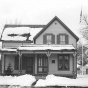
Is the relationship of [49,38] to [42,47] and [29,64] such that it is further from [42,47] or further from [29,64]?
[29,64]

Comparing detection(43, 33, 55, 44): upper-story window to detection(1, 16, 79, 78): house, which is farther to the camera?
detection(43, 33, 55, 44): upper-story window

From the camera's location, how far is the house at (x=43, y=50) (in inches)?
1041

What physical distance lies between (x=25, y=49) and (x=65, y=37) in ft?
20.4

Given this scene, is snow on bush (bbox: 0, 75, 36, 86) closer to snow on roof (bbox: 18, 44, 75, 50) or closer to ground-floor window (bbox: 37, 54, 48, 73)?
snow on roof (bbox: 18, 44, 75, 50)

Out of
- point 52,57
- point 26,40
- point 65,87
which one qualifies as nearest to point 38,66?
point 52,57

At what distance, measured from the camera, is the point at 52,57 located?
28375 millimetres

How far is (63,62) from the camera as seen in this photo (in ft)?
91.4

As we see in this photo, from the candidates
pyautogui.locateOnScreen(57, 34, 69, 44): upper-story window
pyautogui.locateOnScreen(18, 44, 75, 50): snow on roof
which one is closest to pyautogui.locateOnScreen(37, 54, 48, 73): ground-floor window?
pyautogui.locateOnScreen(18, 44, 75, 50): snow on roof

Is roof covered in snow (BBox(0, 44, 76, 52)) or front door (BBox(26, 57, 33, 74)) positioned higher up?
roof covered in snow (BBox(0, 44, 76, 52))

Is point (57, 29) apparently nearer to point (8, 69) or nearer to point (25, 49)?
point (25, 49)

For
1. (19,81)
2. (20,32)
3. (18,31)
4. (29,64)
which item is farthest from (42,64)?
(19,81)

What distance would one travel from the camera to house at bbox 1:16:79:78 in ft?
86.8

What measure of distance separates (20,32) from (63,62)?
786cm

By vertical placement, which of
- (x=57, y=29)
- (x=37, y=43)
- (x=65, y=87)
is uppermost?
(x=57, y=29)
